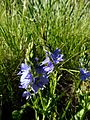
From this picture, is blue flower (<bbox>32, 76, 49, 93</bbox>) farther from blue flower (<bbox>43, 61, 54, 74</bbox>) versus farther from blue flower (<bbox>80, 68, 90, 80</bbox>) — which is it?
blue flower (<bbox>80, 68, 90, 80</bbox>)

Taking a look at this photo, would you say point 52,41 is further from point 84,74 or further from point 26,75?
point 26,75

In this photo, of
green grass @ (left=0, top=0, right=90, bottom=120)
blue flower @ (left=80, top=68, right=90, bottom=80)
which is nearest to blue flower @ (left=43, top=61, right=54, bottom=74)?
blue flower @ (left=80, top=68, right=90, bottom=80)

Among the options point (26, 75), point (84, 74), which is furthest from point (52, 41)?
point (26, 75)

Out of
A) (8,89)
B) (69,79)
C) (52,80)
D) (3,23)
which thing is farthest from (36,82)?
(3,23)

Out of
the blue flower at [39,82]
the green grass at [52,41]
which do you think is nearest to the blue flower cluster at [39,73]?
the blue flower at [39,82]

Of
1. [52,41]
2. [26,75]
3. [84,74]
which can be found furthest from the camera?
[52,41]

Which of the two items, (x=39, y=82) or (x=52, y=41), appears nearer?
(x=39, y=82)

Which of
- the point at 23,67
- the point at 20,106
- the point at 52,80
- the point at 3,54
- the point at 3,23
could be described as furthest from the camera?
the point at 3,23

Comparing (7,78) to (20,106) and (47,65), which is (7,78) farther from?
(47,65)

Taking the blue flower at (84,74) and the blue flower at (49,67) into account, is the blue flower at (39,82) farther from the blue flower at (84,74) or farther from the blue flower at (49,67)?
the blue flower at (84,74)
